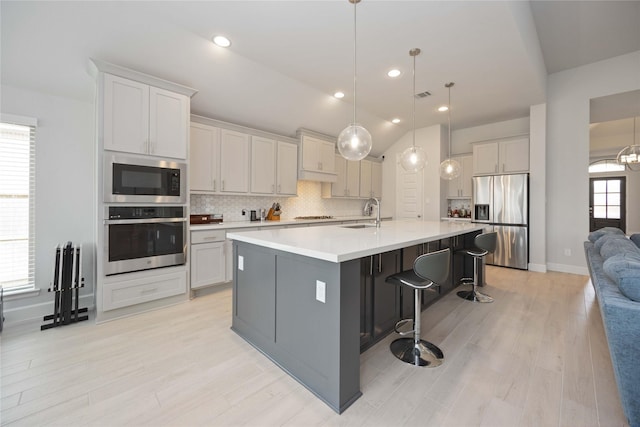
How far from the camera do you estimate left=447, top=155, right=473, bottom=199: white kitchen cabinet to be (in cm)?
582

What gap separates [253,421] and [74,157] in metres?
3.33

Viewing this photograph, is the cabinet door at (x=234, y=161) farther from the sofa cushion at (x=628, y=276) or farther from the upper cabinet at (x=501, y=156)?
the upper cabinet at (x=501, y=156)

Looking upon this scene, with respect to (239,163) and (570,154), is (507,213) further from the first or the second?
(239,163)

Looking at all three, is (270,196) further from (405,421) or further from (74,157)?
(405,421)

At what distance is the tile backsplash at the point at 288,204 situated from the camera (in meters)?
4.12

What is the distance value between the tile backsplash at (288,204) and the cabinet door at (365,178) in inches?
15.7

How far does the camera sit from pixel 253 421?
1444 millimetres

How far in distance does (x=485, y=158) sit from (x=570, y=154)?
49.3 inches

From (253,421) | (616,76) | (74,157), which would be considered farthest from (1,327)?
(616,76)

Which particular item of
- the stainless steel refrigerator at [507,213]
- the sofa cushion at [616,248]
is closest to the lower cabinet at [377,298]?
the sofa cushion at [616,248]

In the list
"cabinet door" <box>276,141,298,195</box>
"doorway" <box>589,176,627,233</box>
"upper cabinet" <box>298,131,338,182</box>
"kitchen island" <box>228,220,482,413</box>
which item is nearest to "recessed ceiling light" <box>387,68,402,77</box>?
"upper cabinet" <box>298,131,338,182</box>

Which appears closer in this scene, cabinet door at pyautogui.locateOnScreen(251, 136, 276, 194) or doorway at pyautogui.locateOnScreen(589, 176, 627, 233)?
cabinet door at pyautogui.locateOnScreen(251, 136, 276, 194)

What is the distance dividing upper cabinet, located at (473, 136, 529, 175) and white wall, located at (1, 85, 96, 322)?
6.27 m

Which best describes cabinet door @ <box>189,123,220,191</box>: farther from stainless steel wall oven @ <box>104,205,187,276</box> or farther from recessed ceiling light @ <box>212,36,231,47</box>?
recessed ceiling light @ <box>212,36,231,47</box>
